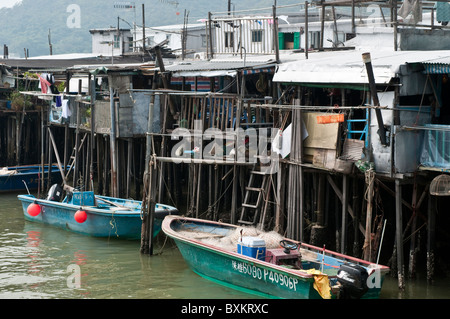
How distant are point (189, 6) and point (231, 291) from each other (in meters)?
77.7

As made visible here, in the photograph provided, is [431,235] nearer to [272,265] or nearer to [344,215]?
[344,215]

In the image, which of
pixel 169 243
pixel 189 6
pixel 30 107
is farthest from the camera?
pixel 189 6

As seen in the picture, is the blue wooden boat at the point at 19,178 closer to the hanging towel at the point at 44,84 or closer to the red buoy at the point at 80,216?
the hanging towel at the point at 44,84

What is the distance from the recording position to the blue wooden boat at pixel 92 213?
1747 centimetres

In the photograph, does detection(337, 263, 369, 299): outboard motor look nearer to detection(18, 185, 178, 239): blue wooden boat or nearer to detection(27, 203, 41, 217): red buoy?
detection(18, 185, 178, 239): blue wooden boat

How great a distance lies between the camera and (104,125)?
68.1 feet

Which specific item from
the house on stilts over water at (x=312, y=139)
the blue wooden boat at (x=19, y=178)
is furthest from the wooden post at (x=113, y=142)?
the blue wooden boat at (x=19, y=178)

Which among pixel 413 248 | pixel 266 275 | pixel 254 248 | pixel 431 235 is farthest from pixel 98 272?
pixel 431 235

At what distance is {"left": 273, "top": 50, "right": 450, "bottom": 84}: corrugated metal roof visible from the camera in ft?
43.2

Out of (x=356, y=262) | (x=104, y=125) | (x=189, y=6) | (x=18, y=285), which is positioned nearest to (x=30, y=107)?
(x=104, y=125)

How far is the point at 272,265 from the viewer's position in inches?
485

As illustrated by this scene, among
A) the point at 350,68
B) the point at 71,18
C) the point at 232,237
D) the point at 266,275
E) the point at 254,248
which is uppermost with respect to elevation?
the point at 71,18

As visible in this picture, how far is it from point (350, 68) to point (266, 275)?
480cm
